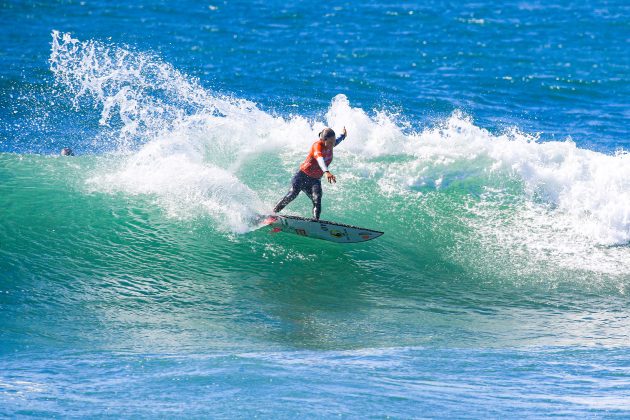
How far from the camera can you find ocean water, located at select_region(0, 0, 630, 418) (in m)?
7.38

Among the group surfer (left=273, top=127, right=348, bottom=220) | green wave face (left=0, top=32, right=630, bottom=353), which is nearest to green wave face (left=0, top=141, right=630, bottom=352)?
green wave face (left=0, top=32, right=630, bottom=353)

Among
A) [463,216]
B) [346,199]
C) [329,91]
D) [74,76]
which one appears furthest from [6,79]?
[463,216]

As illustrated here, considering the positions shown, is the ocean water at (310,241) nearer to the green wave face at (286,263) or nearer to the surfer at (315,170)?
the green wave face at (286,263)

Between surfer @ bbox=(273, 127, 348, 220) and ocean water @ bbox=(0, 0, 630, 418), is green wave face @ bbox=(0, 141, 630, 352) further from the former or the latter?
surfer @ bbox=(273, 127, 348, 220)

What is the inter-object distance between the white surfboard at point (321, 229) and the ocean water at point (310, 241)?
1.00ft

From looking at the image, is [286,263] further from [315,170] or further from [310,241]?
[315,170]

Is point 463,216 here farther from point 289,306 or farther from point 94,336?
point 94,336

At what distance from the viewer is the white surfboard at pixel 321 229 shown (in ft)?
36.0

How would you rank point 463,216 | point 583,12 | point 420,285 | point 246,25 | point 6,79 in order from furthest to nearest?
point 583,12
point 246,25
point 6,79
point 463,216
point 420,285

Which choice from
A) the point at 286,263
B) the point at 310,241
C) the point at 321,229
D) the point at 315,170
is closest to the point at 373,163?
the point at 310,241

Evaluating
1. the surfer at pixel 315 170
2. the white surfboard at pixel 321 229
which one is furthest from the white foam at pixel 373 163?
the surfer at pixel 315 170

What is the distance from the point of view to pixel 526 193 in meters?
13.6

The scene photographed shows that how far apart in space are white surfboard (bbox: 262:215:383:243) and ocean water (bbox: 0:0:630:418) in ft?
1.00

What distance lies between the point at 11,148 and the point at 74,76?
6043mm
